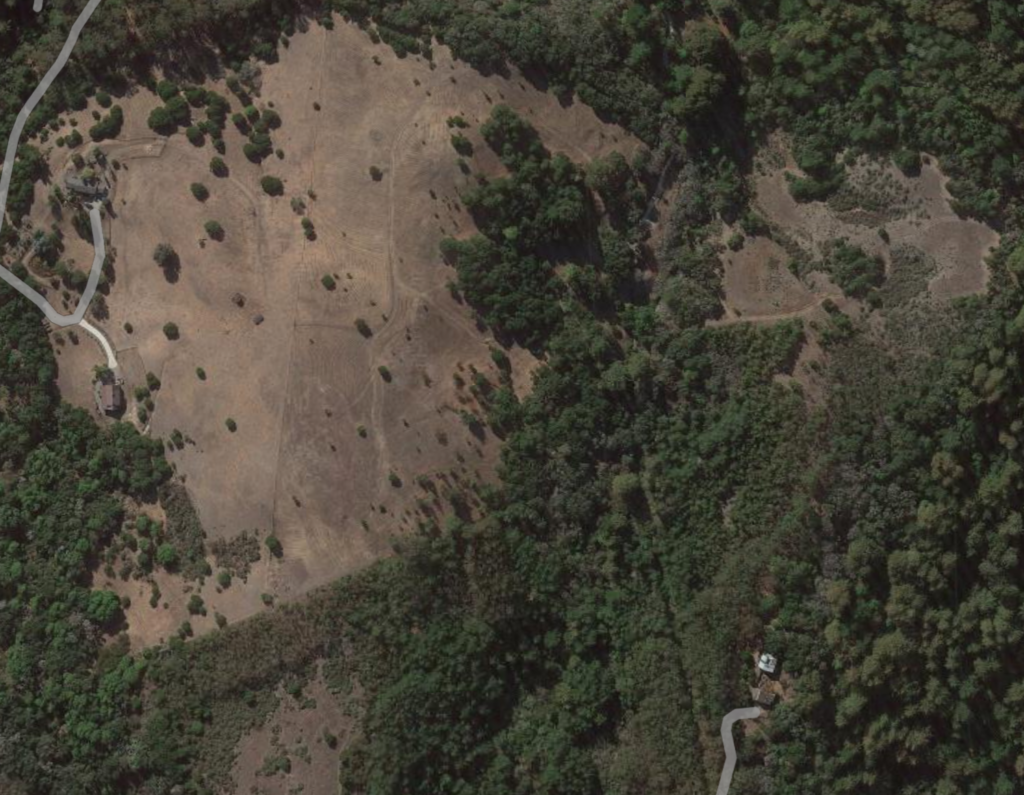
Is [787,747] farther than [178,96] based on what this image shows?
No

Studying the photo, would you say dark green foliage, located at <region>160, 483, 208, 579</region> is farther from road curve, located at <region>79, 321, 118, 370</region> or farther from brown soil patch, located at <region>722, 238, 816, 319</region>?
brown soil patch, located at <region>722, 238, 816, 319</region>

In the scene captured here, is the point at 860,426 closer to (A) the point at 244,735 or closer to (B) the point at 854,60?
(B) the point at 854,60

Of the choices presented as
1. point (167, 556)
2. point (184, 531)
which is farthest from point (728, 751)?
point (167, 556)

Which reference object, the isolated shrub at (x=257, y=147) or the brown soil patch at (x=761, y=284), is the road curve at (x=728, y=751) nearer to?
the brown soil patch at (x=761, y=284)

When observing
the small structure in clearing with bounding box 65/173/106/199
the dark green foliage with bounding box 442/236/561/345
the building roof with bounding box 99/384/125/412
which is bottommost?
the dark green foliage with bounding box 442/236/561/345

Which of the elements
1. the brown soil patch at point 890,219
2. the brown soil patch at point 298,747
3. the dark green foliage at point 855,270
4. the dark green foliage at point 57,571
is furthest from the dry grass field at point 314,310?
the dark green foliage at point 855,270

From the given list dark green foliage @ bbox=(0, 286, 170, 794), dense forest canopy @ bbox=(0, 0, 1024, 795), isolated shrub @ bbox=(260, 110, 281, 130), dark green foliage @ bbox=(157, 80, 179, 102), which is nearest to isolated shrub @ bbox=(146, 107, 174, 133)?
dark green foliage @ bbox=(157, 80, 179, 102)

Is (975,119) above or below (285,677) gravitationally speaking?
above

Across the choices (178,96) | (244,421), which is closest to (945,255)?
(244,421)
